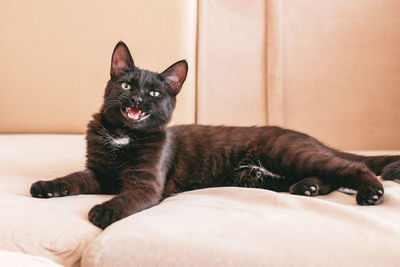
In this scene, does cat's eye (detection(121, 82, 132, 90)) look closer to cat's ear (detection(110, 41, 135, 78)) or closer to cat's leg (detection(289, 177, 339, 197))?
cat's ear (detection(110, 41, 135, 78))

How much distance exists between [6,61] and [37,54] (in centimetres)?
27

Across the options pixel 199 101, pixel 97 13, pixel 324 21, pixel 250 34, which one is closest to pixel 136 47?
pixel 97 13

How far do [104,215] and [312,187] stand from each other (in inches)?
29.3

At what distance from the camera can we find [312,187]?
1.35 meters

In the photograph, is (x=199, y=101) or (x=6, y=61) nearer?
(x=199, y=101)

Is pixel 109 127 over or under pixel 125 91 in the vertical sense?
under

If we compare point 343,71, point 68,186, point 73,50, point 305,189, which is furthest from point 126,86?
point 343,71

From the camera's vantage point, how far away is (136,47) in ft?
8.46

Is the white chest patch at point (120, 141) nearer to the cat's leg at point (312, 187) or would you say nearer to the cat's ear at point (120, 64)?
the cat's ear at point (120, 64)

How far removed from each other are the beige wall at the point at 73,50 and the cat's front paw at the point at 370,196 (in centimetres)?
150

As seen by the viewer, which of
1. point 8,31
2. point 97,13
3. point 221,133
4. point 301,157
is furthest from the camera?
point 8,31

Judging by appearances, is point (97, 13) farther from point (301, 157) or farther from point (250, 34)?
point (301, 157)

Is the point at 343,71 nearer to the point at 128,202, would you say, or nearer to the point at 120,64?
the point at 120,64

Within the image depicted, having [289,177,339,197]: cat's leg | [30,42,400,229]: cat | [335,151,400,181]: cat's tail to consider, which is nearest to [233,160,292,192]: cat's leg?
[30,42,400,229]: cat
